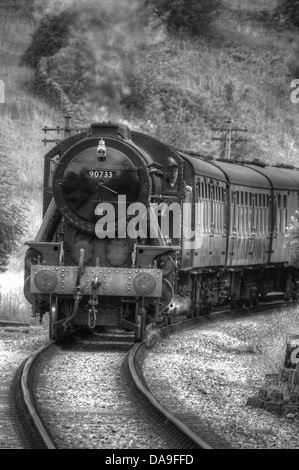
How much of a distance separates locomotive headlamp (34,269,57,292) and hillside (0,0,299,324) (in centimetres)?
1649

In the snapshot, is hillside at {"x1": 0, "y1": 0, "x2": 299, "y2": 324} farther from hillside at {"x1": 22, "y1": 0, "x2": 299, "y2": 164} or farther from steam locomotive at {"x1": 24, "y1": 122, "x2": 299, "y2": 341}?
steam locomotive at {"x1": 24, "y1": 122, "x2": 299, "y2": 341}

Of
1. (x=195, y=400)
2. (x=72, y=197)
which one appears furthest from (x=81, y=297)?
(x=195, y=400)

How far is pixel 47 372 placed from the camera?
535 inches

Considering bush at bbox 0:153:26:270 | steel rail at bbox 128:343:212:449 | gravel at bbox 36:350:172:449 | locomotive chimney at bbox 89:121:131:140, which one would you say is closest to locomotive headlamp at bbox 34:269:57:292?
gravel at bbox 36:350:172:449

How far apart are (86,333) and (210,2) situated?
142 feet

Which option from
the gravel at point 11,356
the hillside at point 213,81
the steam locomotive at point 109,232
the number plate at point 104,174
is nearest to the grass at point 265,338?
the steam locomotive at point 109,232

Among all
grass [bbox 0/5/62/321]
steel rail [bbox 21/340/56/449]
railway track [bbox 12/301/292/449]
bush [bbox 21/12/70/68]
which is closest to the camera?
steel rail [bbox 21/340/56/449]

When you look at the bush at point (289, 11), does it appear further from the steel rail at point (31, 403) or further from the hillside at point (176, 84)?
the steel rail at point (31, 403)

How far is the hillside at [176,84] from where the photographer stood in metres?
40.7

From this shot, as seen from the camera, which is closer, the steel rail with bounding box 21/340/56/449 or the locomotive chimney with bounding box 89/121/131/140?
the steel rail with bounding box 21/340/56/449

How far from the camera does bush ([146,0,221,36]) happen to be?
179ft

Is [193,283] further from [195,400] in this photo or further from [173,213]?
[195,400]

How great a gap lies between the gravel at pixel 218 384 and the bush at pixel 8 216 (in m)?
4.25

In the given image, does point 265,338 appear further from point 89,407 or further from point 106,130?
point 89,407
